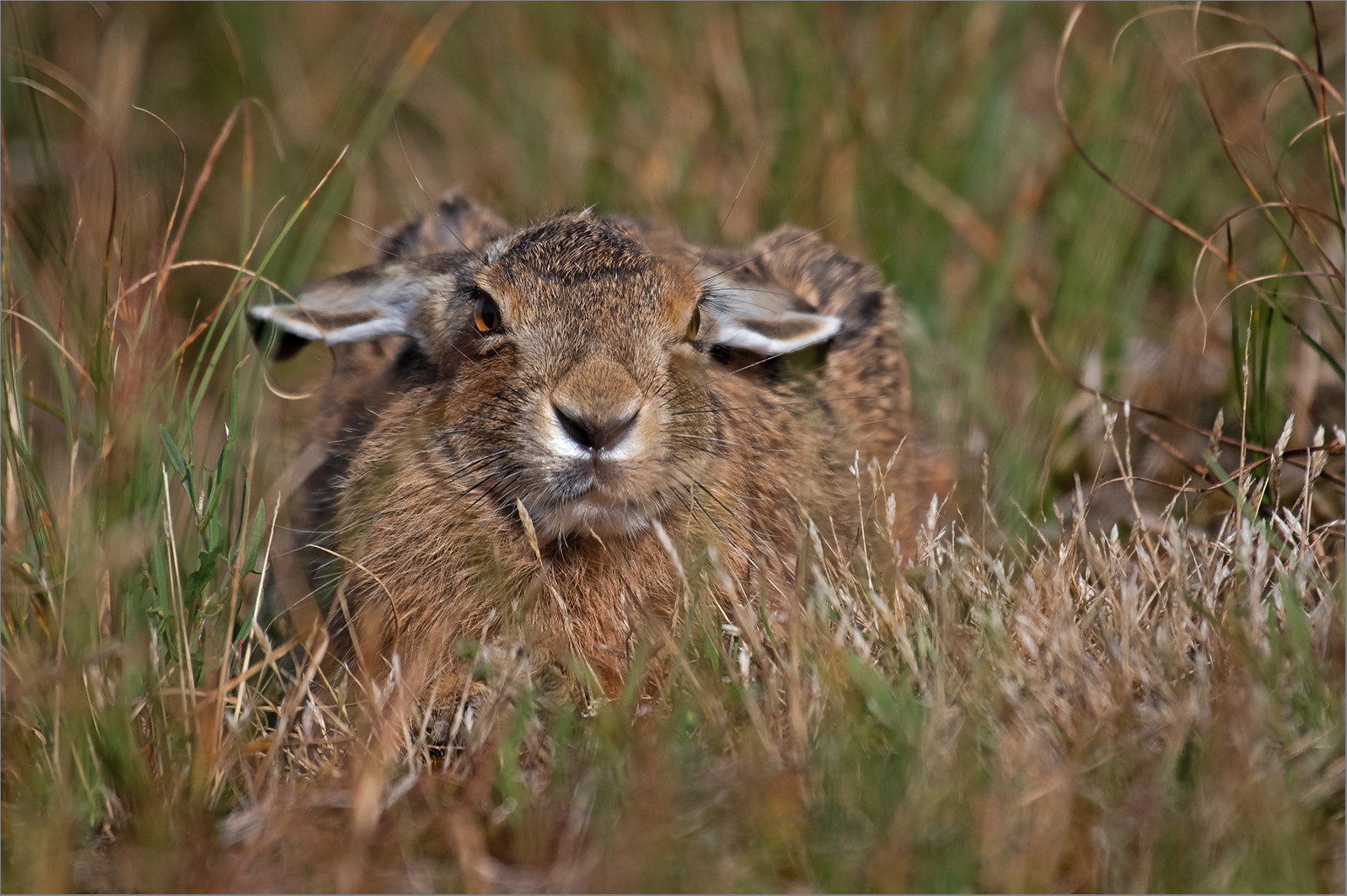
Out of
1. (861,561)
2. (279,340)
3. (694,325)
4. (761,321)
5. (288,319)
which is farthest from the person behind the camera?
(279,340)

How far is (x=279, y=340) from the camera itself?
4668 mm

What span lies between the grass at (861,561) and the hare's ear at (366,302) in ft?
1.01

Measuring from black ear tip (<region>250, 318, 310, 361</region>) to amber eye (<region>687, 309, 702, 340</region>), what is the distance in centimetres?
136

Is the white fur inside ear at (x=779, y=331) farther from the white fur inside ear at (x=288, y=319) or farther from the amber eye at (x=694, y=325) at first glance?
the white fur inside ear at (x=288, y=319)

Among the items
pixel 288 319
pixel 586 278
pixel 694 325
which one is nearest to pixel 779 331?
pixel 694 325

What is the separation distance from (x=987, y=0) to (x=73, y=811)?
19.0ft

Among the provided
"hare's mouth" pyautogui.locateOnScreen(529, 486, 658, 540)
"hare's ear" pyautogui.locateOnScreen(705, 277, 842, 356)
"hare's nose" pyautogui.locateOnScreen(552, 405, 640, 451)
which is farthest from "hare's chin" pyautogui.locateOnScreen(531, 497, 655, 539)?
"hare's ear" pyautogui.locateOnScreen(705, 277, 842, 356)

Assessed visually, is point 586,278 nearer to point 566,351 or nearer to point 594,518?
point 566,351

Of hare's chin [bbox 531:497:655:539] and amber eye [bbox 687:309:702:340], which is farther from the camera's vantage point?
amber eye [bbox 687:309:702:340]

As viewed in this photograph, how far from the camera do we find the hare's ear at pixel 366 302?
451 centimetres

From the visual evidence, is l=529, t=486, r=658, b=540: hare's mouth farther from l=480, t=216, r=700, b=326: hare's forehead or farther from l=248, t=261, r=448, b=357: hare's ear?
l=248, t=261, r=448, b=357: hare's ear

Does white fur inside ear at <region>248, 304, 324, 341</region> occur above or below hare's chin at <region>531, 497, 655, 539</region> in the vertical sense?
above

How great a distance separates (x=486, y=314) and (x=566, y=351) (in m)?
0.45

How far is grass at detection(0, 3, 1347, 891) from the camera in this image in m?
2.69
